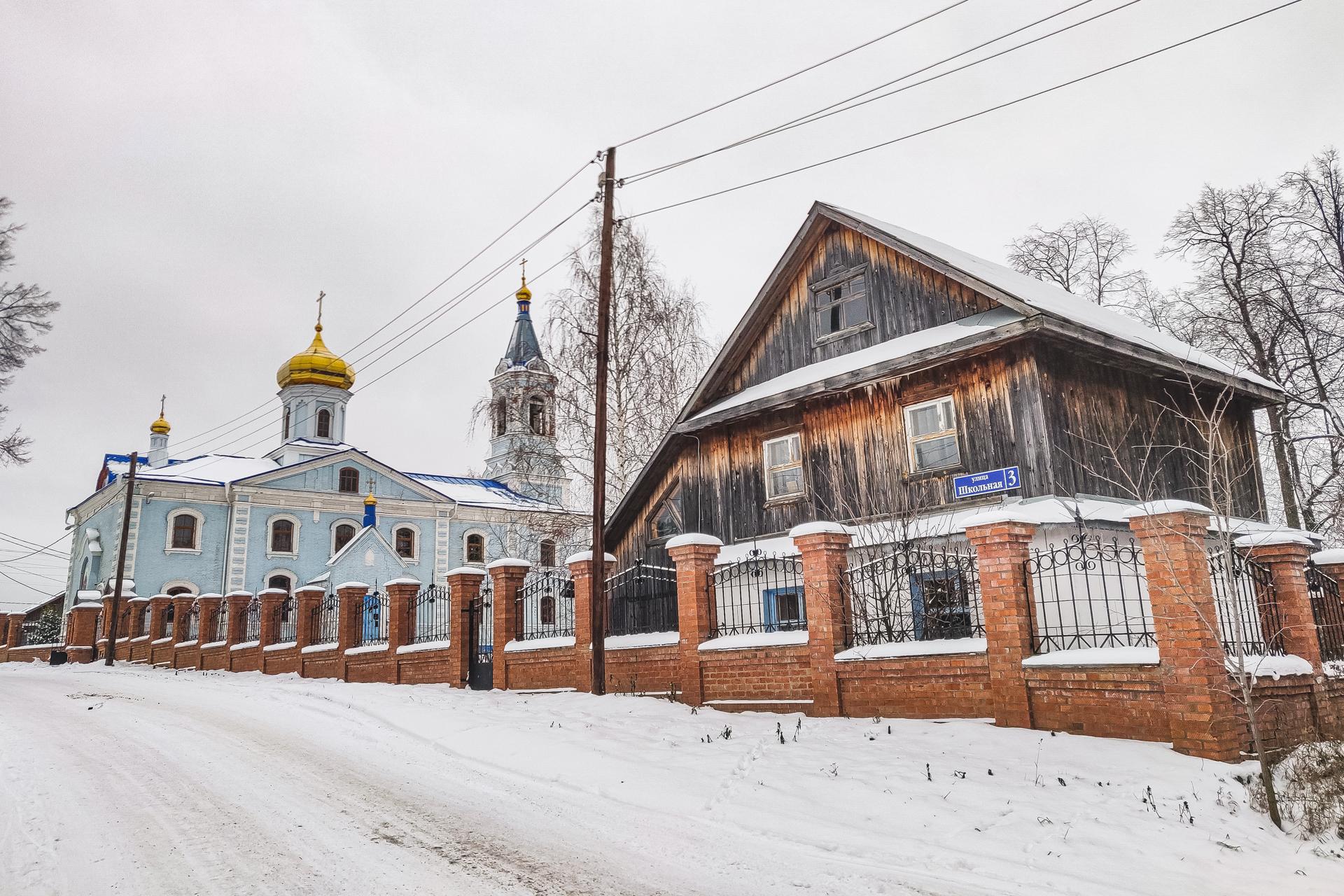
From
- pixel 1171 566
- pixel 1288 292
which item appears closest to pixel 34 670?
pixel 1171 566

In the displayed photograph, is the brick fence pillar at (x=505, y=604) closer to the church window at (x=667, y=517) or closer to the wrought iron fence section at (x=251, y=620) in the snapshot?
the church window at (x=667, y=517)

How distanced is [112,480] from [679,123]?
34384 mm

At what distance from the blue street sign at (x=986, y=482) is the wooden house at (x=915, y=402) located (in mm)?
27

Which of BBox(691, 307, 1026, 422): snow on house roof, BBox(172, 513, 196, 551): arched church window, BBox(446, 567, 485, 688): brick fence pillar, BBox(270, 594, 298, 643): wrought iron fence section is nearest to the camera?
BBox(691, 307, 1026, 422): snow on house roof

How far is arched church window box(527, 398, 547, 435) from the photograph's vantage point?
20453 millimetres

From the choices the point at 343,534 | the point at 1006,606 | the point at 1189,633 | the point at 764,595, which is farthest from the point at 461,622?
the point at 343,534

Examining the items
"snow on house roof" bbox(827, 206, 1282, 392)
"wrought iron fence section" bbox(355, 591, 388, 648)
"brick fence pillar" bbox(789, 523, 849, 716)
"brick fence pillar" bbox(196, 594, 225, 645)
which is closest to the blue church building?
"brick fence pillar" bbox(196, 594, 225, 645)

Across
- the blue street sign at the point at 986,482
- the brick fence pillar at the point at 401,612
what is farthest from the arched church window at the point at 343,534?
the blue street sign at the point at 986,482

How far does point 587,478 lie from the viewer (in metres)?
19.8

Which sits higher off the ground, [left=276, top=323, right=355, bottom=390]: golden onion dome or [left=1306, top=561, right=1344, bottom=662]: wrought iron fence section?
[left=276, top=323, right=355, bottom=390]: golden onion dome

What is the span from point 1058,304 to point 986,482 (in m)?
3.94

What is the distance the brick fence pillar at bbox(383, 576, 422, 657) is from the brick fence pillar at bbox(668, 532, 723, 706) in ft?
20.0

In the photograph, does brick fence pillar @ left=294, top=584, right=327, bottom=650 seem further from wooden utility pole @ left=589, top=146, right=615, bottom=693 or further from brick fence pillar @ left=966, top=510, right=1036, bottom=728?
brick fence pillar @ left=966, top=510, right=1036, bottom=728

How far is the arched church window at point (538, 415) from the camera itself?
67.1 feet
